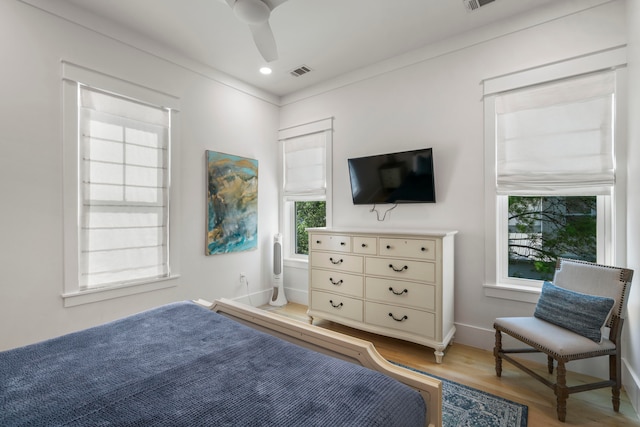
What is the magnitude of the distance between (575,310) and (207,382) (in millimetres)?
2267

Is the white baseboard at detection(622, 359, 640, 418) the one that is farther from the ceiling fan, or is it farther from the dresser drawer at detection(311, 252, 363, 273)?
the ceiling fan

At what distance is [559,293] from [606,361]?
27.8 inches

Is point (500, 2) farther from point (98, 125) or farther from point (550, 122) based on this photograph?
point (98, 125)

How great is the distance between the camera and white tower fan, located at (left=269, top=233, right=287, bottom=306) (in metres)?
4.02

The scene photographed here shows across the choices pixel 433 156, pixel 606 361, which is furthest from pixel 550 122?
pixel 606 361

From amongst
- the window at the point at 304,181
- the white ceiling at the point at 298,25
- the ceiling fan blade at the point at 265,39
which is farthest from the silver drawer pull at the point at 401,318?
the white ceiling at the point at 298,25

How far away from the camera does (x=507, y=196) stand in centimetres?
268

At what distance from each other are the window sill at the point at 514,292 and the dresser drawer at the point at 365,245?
41.7 inches

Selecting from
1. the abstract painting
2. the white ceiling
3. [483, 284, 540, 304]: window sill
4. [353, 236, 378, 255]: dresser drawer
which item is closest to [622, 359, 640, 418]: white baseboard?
[483, 284, 540, 304]: window sill

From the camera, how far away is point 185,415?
36.0 inches

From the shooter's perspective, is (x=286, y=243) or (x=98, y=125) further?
(x=286, y=243)

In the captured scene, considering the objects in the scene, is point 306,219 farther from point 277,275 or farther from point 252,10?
point 252,10

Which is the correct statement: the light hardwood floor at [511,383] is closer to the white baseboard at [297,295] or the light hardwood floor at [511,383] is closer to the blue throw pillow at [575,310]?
the blue throw pillow at [575,310]

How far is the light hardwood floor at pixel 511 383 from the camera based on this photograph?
1.79m
